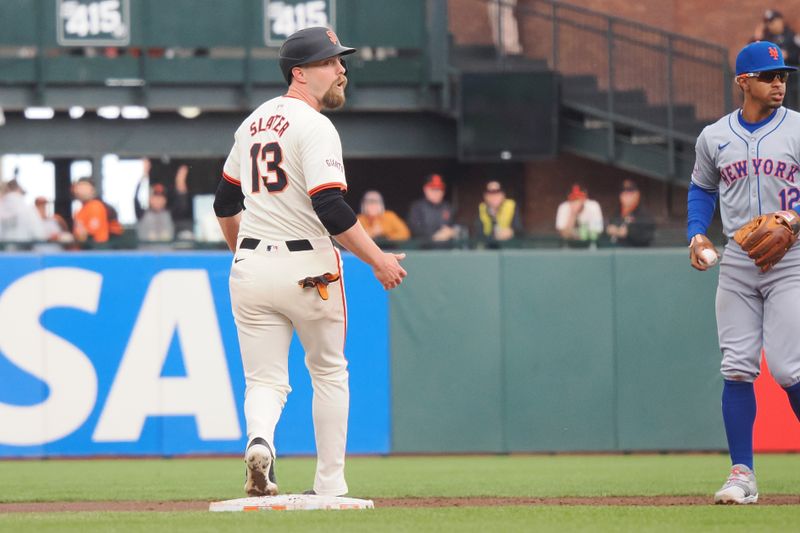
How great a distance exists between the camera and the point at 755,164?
6.42m

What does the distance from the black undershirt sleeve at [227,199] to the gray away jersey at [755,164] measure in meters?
2.17

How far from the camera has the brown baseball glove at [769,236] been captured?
6184 mm

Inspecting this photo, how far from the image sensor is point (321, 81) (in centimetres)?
610

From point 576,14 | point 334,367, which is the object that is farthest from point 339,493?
point 576,14

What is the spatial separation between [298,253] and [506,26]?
12625 millimetres

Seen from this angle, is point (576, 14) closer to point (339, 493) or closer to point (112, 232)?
point (112, 232)

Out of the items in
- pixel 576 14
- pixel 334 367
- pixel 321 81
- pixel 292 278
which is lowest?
pixel 334 367

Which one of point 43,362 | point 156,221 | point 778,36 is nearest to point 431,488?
point 43,362

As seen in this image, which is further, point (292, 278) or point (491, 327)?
point (491, 327)

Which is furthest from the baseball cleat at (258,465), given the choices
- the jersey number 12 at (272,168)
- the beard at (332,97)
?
the beard at (332,97)

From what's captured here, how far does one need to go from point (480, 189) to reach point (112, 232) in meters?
7.83

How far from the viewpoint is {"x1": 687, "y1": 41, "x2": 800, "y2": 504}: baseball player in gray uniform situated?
6371 millimetres

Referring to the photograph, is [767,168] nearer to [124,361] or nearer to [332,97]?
[332,97]

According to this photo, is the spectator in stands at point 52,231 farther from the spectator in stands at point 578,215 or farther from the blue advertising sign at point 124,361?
the spectator in stands at point 578,215
